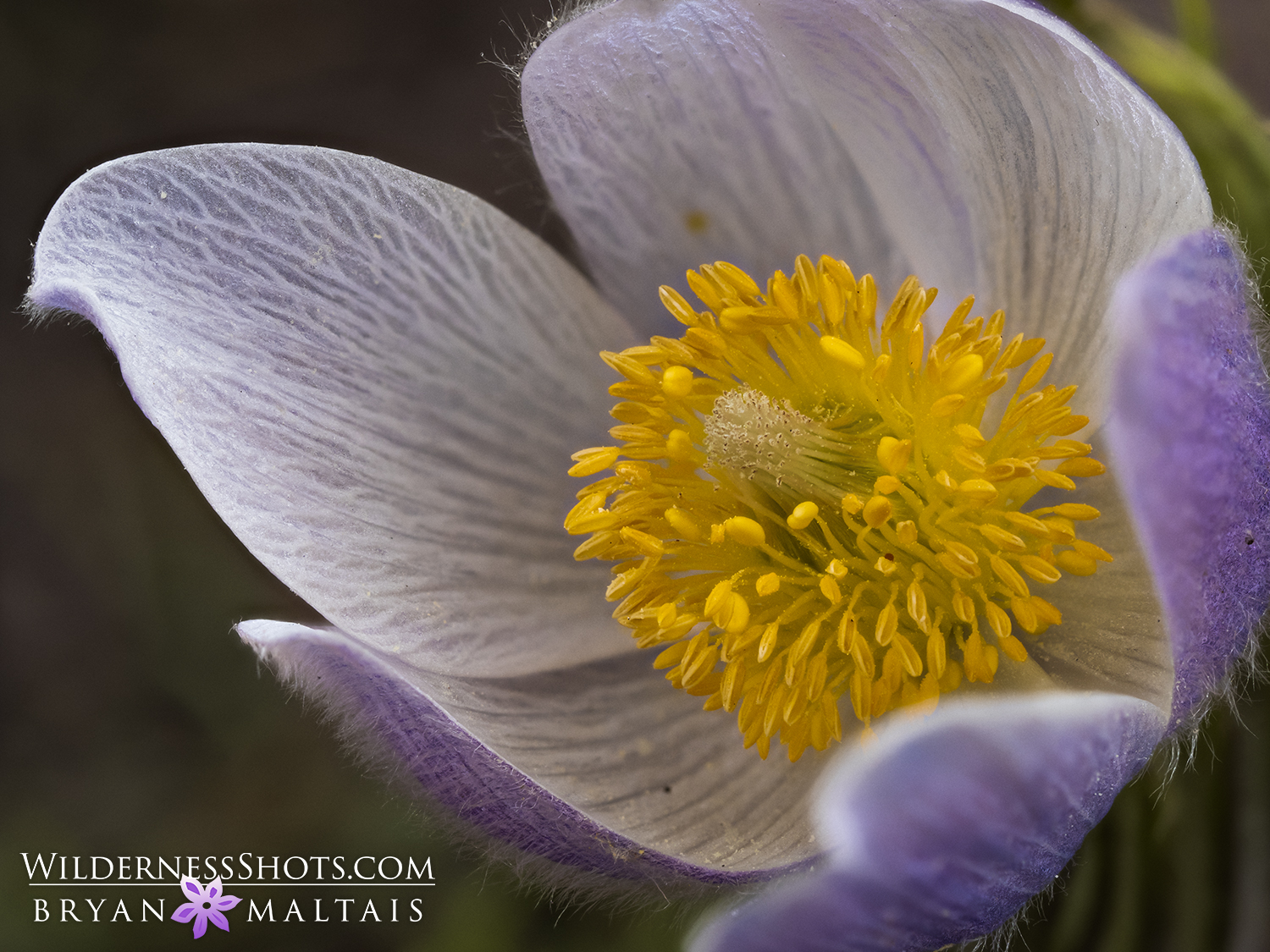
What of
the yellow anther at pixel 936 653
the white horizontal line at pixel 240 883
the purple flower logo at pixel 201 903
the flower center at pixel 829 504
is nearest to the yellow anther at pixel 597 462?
the flower center at pixel 829 504

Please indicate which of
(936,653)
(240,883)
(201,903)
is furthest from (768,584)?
(240,883)

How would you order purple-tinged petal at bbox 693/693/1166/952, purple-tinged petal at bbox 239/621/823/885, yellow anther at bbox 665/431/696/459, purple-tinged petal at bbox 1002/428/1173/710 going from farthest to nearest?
yellow anther at bbox 665/431/696/459 → purple-tinged petal at bbox 1002/428/1173/710 → purple-tinged petal at bbox 239/621/823/885 → purple-tinged petal at bbox 693/693/1166/952

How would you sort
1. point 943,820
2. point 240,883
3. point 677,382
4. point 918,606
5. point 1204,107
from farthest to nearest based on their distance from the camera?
1. point 240,883
2. point 1204,107
3. point 677,382
4. point 918,606
5. point 943,820

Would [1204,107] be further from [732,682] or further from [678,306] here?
[732,682]

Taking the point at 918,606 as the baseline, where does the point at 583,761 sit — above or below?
below

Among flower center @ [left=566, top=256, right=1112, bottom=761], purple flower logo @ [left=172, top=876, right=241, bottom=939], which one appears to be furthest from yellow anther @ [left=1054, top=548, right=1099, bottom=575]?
purple flower logo @ [left=172, top=876, right=241, bottom=939]

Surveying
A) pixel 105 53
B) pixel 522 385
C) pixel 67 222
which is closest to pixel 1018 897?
pixel 522 385

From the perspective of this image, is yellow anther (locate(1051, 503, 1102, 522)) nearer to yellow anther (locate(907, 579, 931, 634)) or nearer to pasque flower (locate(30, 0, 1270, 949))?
pasque flower (locate(30, 0, 1270, 949))
